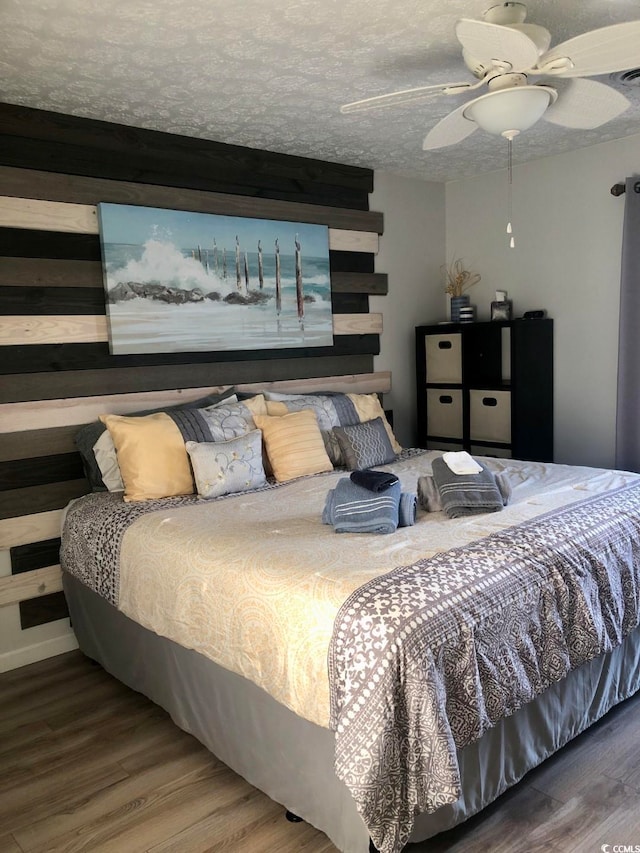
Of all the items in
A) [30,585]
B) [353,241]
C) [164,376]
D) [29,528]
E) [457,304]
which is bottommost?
[30,585]

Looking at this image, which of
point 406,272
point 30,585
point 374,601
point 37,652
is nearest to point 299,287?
point 406,272

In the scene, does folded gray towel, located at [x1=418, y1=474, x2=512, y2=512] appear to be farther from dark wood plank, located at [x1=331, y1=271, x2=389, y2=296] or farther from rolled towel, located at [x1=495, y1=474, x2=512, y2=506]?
dark wood plank, located at [x1=331, y1=271, x2=389, y2=296]

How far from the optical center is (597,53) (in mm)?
1994

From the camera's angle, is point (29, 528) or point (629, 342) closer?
point (29, 528)

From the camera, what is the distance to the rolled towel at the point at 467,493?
248cm

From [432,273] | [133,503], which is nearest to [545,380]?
[432,273]

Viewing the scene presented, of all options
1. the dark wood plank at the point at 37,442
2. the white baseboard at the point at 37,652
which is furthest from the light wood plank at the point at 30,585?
the dark wood plank at the point at 37,442

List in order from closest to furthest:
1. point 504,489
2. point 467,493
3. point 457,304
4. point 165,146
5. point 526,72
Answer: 1. point 526,72
2. point 467,493
3. point 504,489
4. point 165,146
5. point 457,304

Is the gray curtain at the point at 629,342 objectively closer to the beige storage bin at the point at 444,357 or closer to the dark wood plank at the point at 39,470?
the beige storage bin at the point at 444,357

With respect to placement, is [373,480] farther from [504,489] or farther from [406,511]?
[504,489]

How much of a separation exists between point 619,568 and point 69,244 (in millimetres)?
2662

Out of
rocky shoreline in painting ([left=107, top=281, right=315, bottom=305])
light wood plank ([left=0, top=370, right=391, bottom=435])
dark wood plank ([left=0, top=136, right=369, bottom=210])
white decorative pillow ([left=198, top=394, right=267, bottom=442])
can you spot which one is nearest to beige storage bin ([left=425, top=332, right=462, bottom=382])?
light wood plank ([left=0, top=370, right=391, bottom=435])

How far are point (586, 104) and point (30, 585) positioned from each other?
301 cm

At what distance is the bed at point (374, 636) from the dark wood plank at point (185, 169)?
146 centimetres
